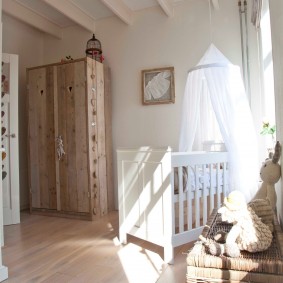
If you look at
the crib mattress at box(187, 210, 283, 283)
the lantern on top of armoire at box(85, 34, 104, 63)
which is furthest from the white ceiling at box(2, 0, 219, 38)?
the crib mattress at box(187, 210, 283, 283)

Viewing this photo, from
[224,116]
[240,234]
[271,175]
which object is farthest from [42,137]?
[240,234]

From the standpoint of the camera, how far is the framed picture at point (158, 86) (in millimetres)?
3623

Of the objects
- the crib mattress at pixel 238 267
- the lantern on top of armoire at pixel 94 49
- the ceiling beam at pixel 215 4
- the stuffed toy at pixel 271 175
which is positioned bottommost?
the crib mattress at pixel 238 267

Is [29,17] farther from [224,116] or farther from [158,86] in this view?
[224,116]

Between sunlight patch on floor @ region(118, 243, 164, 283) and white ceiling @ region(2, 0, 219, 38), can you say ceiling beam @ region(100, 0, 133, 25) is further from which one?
sunlight patch on floor @ region(118, 243, 164, 283)

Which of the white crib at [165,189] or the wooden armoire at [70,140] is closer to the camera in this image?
the white crib at [165,189]

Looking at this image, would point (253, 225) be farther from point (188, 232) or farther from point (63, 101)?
point (63, 101)

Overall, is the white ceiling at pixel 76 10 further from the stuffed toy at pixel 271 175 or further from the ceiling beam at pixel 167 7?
the stuffed toy at pixel 271 175

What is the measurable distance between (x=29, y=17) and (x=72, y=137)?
1.77 meters

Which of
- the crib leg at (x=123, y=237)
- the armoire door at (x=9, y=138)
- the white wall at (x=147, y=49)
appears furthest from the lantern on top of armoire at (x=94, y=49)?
the crib leg at (x=123, y=237)

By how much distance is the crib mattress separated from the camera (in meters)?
1.03

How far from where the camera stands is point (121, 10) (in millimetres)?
3604

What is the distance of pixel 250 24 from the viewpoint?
3.24 meters

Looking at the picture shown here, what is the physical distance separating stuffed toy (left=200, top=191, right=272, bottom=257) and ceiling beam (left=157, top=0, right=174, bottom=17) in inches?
111
